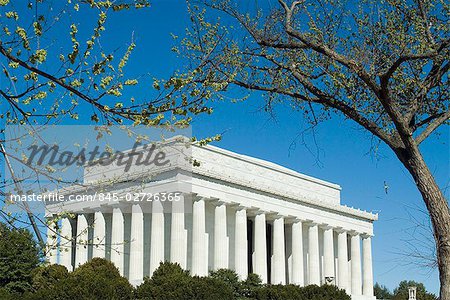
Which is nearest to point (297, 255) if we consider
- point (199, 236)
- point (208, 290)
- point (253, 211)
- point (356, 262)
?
point (253, 211)

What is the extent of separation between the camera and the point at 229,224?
73.2m

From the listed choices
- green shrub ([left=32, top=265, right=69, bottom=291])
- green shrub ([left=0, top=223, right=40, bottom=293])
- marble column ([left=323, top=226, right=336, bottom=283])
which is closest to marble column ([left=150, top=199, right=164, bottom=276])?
green shrub ([left=0, top=223, right=40, bottom=293])

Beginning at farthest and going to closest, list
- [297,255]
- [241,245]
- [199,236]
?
[297,255], [241,245], [199,236]

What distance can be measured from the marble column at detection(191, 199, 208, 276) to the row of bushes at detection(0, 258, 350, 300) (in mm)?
8890

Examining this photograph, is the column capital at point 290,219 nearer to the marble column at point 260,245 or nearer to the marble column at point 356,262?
the marble column at point 260,245

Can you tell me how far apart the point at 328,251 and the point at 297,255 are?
6.18 meters

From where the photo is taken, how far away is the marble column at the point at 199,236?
66188 millimetres

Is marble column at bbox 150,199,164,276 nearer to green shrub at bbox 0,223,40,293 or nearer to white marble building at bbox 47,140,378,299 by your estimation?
white marble building at bbox 47,140,378,299

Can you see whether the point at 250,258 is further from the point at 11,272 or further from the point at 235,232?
the point at 11,272

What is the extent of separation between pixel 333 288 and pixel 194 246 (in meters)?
15.9

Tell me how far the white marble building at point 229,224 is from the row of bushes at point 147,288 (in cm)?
566

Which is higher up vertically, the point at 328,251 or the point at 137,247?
the point at 328,251

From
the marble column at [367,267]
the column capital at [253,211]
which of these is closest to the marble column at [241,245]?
the column capital at [253,211]

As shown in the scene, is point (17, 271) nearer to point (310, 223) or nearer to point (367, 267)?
point (310, 223)
